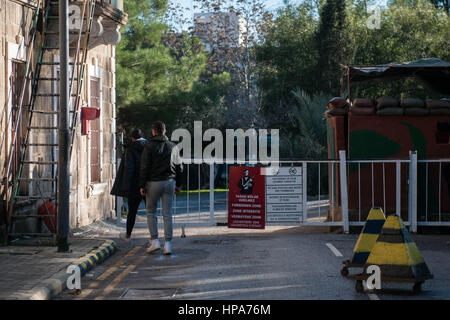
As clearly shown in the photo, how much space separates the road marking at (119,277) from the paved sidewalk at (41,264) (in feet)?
1.66

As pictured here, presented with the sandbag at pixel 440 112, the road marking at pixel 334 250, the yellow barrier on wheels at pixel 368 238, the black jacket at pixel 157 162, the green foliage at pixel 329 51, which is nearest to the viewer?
the yellow barrier on wheels at pixel 368 238

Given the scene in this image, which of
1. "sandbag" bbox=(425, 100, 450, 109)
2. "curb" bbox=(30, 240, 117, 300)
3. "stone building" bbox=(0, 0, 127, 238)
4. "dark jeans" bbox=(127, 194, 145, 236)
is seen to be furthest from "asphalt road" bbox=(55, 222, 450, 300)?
"sandbag" bbox=(425, 100, 450, 109)

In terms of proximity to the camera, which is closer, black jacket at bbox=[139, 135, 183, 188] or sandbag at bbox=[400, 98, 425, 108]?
black jacket at bbox=[139, 135, 183, 188]

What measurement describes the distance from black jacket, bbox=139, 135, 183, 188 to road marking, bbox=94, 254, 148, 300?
1.17 meters

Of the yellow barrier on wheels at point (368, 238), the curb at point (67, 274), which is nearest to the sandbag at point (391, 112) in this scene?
the yellow barrier on wheels at point (368, 238)

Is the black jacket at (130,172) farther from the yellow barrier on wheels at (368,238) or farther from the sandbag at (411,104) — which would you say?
the sandbag at (411,104)

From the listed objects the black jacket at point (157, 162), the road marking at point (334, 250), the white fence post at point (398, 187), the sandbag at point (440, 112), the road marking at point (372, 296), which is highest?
the sandbag at point (440, 112)

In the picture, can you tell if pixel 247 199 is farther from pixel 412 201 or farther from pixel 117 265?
pixel 117 265

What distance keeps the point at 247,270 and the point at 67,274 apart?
230cm

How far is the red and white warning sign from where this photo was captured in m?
13.0

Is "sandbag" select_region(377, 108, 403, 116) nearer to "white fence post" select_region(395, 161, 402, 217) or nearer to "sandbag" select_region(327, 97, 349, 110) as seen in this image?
"sandbag" select_region(327, 97, 349, 110)

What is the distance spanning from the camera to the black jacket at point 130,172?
12086 mm

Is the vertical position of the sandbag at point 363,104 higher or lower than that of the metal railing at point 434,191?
higher
